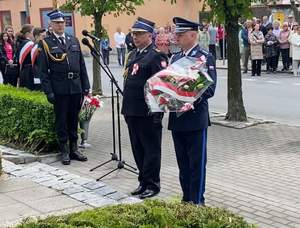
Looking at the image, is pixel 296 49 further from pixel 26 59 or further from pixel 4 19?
pixel 4 19

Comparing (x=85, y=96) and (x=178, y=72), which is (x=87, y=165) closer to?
(x=85, y=96)

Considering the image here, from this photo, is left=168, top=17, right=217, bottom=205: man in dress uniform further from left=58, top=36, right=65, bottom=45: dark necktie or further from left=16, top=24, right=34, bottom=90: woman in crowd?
left=16, top=24, right=34, bottom=90: woman in crowd

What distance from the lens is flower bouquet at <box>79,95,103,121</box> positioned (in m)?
9.00

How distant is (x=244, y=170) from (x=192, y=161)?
2.23 meters

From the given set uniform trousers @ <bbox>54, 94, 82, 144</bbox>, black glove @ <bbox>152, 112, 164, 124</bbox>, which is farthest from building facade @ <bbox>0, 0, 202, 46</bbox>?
black glove @ <bbox>152, 112, 164, 124</bbox>

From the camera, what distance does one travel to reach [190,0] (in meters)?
31.4

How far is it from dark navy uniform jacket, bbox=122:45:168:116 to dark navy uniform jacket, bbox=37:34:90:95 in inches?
68.1

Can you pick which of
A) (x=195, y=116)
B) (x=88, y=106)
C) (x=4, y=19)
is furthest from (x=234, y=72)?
(x=4, y=19)

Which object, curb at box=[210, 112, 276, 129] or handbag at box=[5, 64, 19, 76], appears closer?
curb at box=[210, 112, 276, 129]

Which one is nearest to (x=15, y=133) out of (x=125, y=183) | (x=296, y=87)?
(x=125, y=183)

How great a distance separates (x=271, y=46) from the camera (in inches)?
850

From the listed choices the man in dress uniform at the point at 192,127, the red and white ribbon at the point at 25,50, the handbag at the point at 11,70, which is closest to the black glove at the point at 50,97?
the man in dress uniform at the point at 192,127

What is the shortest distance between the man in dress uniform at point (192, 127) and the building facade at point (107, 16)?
22.8 metres

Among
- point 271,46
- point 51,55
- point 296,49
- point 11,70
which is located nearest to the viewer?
point 51,55
